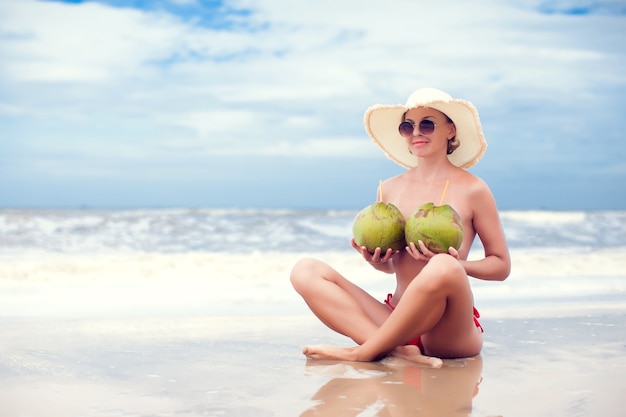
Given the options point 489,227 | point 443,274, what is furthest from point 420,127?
point 443,274

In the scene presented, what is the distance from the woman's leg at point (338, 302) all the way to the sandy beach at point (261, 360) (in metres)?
0.24

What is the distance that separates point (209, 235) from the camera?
16547 millimetres

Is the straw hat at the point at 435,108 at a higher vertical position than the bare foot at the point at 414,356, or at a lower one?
higher

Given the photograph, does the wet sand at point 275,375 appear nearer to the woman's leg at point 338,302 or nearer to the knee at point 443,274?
the woman's leg at point 338,302

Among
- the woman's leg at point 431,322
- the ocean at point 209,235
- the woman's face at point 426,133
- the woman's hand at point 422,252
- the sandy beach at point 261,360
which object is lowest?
the ocean at point 209,235

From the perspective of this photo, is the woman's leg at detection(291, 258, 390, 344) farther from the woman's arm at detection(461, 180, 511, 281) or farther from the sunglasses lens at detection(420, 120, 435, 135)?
the sunglasses lens at detection(420, 120, 435, 135)

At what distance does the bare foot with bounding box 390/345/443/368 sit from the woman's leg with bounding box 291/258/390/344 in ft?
0.54

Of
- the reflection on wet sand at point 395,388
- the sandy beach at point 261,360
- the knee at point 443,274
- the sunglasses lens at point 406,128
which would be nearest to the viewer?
the reflection on wet sand at point 395,388

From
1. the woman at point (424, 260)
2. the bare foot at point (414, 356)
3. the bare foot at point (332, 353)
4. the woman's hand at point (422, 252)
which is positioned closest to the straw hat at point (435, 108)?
the woman at point (424, 260)

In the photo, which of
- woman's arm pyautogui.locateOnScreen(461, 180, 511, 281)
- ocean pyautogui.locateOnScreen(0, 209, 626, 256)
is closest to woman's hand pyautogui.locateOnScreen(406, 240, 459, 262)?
woman's arm pyautogui.locateOnScreen(461, 180, 511, 281)

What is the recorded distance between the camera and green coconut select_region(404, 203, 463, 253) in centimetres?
346

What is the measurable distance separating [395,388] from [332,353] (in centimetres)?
67

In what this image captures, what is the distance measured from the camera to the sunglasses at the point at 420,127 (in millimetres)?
3953

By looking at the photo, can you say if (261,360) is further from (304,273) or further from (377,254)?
(377,254)
